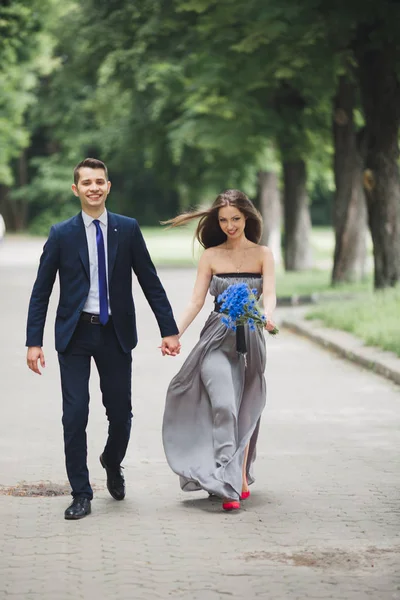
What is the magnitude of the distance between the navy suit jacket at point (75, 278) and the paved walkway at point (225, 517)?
100 cm

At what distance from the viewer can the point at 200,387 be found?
25.2ft

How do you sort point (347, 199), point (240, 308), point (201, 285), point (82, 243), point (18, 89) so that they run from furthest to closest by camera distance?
point (18, 89) → point (347, 199) → point (201, 285) → point (240, 308) → point (82, 243)

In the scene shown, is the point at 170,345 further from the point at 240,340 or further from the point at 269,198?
the point at 269,198

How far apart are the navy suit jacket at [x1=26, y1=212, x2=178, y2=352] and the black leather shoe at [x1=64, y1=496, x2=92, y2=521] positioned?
81 centimetres

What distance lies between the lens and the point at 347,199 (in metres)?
26.0

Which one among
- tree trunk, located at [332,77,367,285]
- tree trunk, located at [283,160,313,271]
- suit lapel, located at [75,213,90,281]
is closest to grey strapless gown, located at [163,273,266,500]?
suit lapel, located at [75,213,90,281]

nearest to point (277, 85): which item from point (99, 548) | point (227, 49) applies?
point (227, 49)

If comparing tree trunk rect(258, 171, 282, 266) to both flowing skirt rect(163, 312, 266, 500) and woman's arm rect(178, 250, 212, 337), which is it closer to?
woman's arm rect(178, 250, 212, 337)

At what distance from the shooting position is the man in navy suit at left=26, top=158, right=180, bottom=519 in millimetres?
7145

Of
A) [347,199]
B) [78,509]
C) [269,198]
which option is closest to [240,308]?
[78,509]

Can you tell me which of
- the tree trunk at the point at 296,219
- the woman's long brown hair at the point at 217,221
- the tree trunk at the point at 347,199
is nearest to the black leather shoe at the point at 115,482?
the woman's long brown hair at the point at 217,221

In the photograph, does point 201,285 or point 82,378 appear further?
point 201,285

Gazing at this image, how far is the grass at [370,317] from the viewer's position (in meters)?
15.2

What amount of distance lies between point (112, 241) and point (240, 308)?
2.60 feet
